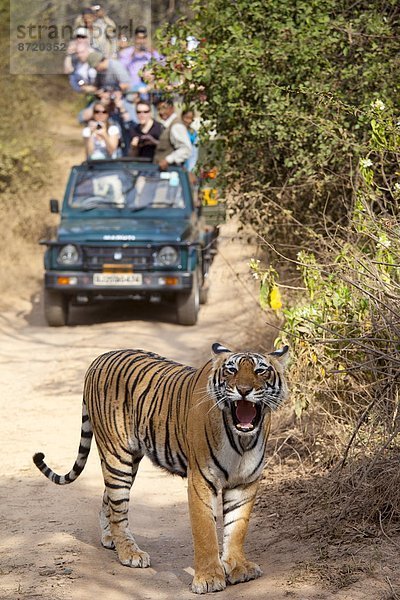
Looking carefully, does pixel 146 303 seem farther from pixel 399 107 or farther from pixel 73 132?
pixel 73 132

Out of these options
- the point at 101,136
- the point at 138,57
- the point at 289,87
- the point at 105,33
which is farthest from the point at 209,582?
the point at 105,33

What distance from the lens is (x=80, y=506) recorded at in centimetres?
698

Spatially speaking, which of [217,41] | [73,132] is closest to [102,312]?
[217,41]

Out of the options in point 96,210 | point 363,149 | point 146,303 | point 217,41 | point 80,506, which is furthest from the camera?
point 146,303

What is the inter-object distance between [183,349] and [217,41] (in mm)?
3382

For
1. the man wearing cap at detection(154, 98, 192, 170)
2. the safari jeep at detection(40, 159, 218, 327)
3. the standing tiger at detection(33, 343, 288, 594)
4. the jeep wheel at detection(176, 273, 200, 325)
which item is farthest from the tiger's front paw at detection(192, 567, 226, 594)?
the man wearing cap at detection(154, 98, 192, 170)

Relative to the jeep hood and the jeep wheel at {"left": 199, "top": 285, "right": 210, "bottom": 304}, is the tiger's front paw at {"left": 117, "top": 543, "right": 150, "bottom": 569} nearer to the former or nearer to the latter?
the jeep hood

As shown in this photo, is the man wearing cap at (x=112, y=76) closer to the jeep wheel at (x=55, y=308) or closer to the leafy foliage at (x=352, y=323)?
the jeep wheel at (x=55, y=308)

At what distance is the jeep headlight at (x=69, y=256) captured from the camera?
13.2 m

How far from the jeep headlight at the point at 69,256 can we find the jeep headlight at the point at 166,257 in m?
0.94

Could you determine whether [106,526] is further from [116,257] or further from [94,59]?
[94,59]

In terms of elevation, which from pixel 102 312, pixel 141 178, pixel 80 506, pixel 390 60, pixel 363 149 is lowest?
pixel 102 312

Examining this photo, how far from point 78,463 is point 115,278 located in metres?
6.94

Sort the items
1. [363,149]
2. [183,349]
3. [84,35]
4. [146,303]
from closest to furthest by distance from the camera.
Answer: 1. [363,149]
2. [183,349]
3. [146,303]
4. [84,35]
